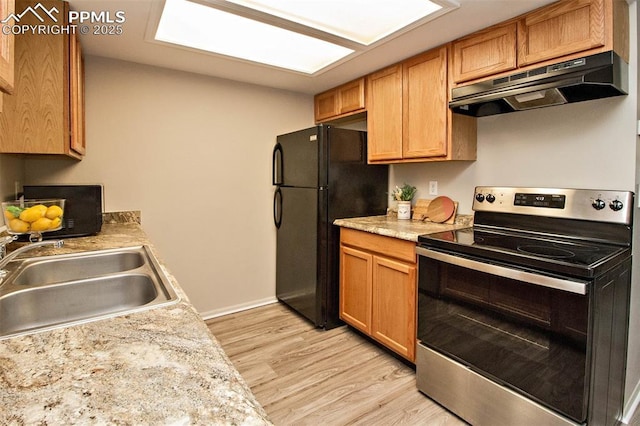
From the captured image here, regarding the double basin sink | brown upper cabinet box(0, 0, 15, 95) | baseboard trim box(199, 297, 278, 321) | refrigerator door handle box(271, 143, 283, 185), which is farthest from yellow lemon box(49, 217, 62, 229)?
refrigerator door handle box(271, 143, 283, 185)

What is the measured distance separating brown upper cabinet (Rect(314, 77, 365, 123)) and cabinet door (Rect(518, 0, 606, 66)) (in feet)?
4.30

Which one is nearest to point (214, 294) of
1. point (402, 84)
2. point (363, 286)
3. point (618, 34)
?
point (363, 286)

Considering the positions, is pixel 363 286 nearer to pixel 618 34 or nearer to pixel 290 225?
pixel 290 225

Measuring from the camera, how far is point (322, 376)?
2.15 metres

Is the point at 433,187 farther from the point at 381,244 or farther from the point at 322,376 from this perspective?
the point at 322,376

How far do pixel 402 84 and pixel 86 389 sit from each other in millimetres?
2522

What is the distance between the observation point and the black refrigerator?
269 centimetres

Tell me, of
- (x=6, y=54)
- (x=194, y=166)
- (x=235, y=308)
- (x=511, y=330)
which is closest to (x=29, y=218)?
(x=6, y=54)

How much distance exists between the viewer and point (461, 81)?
2.12 m

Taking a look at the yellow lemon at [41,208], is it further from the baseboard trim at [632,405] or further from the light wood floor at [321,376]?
the baseboard trim at [632,405]

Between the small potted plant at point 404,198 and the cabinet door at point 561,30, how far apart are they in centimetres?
120

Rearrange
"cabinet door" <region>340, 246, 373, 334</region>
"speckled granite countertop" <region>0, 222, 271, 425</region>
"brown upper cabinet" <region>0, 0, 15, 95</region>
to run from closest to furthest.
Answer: "speckled granite countertop" <region>0, 222, 271, 425</region>, "brown upper cabinet" <region>0, 0, 15, 95</region>, "cabinet door" <region>340, 246, 373, 334</region>

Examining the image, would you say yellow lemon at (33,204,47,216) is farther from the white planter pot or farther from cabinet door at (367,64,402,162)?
the white planter pot

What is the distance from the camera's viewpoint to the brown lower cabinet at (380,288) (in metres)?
2.13
